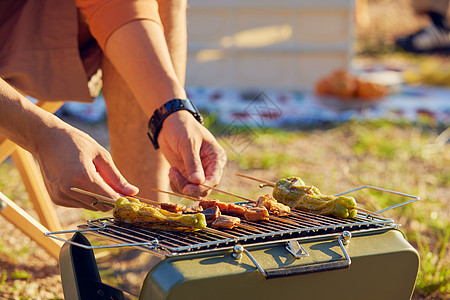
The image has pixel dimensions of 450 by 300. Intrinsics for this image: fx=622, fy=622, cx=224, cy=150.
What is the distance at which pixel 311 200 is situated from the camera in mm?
1633

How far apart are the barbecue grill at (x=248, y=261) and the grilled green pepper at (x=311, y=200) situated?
29 mm

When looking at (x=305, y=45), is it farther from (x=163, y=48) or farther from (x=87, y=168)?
(x=87, y=168)

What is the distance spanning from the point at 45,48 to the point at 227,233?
3.93 ft

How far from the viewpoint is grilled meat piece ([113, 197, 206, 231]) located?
1403 mm

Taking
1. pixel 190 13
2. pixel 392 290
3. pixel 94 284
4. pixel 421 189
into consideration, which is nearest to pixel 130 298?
pixel 94 284

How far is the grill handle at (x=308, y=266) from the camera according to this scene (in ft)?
4.22

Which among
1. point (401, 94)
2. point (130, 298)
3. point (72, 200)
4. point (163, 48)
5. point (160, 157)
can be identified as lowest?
point (401, 94)

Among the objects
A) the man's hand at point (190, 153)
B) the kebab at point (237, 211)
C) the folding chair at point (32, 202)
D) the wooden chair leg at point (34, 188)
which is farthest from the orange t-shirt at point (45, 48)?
the kebab at point (237, 211)

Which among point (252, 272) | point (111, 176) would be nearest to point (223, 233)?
point (252, 272)

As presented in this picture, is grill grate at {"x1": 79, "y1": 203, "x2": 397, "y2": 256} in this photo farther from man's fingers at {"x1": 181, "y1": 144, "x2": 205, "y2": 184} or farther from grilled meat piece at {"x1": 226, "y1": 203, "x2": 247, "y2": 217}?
man's fingers at {"x1": 181, "y1": 144, "x2": 205, "y2": 184}

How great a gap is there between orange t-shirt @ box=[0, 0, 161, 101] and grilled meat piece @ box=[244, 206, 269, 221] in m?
0.95

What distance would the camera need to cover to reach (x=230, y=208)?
5.18 ft

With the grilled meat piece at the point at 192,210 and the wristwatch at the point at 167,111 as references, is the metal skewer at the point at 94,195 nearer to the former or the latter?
the grilled meat piece at the point at 192,210

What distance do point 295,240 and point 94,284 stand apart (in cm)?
49
